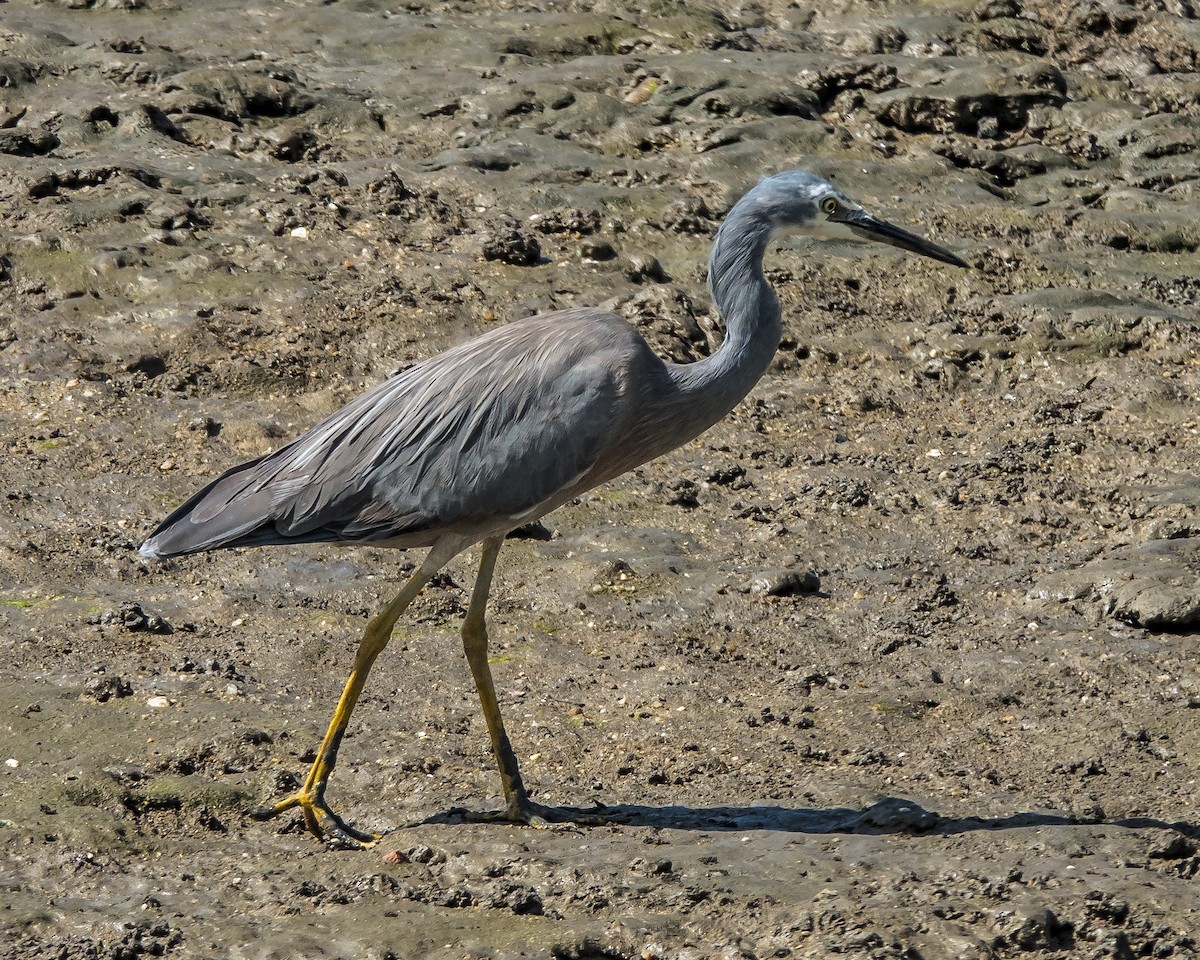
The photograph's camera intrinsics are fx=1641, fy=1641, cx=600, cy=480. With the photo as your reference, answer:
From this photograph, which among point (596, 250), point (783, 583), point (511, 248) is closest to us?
point (783, 583)

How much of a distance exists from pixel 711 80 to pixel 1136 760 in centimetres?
593

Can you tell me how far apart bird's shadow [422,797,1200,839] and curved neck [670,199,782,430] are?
4.37ft

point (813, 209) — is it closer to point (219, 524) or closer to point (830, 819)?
point (830, 819)

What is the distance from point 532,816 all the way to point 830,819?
902mm

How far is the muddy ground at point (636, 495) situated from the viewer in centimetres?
445

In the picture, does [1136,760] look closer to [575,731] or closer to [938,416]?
[575,731]

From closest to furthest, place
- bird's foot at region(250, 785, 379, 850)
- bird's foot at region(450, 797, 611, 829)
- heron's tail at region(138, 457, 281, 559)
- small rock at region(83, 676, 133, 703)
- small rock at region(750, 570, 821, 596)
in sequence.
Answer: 1. bird's foot at region(250, 785, 379, 850)
2. bird's foot at region(450, 797, 611, 829)
3. heron's tail at region(138, 457, 281, 559)
4. small rock at region(83, 676, 133, 703)
5. small rock at region(750, 570, 821, 596)

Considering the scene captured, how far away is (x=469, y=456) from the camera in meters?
5.24

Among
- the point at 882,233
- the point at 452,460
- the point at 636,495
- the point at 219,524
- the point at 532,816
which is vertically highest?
the point at 882,233

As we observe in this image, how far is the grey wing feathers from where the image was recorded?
521 cm

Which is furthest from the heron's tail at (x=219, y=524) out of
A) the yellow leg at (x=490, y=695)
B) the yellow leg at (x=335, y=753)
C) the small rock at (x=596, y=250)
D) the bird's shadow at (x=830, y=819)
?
the small rock at (x=596, y=250)

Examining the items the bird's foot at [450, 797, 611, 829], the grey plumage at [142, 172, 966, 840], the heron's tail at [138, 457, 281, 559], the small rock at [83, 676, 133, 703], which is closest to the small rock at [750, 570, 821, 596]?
the grey plumage at [142, 172, 966, 840]

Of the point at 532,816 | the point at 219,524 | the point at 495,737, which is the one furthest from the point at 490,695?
the point at 219,524

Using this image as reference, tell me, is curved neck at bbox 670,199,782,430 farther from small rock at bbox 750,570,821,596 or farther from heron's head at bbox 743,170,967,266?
small rock at bbox 750,570,821,596
